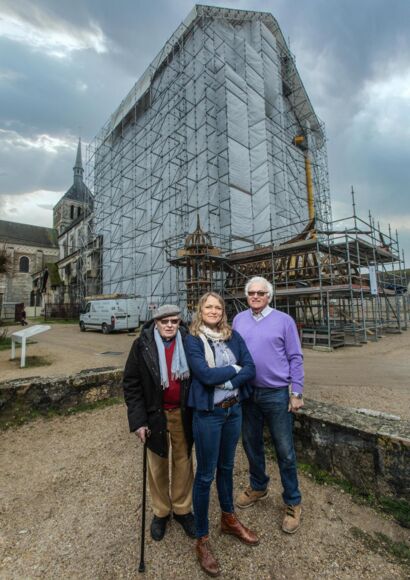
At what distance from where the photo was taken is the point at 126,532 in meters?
2.06

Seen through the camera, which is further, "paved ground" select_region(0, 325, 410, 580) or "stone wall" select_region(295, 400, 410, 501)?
"stone wall" select_region(295, 400, 410, 501)

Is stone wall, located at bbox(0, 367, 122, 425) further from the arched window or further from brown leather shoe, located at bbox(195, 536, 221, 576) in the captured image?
the arched window

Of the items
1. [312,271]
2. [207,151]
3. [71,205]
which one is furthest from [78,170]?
[312,271]

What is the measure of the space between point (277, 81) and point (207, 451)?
2494 cm

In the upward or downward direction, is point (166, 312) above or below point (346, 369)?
above

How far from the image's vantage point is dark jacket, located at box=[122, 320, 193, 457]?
2.05 m

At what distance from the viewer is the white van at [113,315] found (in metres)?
15.2

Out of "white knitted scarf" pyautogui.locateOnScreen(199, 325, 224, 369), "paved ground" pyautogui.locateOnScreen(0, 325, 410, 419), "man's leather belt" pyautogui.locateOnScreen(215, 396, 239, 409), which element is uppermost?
"white knitted scarf" pyautogui.locateOnScreen(199, 325, 224, 369)

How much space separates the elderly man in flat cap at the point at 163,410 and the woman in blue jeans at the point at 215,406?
0.17 metres

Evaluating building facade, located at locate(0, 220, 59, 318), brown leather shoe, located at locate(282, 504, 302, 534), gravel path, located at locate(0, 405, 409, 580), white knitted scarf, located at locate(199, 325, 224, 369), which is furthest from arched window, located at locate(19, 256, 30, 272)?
brown leather shoe, located at locate(282, 504, 302, 534)

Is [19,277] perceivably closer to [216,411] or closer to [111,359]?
[111,359]

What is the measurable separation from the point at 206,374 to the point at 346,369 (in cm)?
629

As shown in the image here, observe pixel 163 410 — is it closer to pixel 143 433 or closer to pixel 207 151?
pixel 143 433

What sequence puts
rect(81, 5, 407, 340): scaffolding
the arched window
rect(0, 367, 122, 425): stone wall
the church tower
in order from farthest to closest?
the church tower
the arched window
rect(81, 5, 407, 340): scaffolding
rect(0, 367, 122, 425): stone wall
